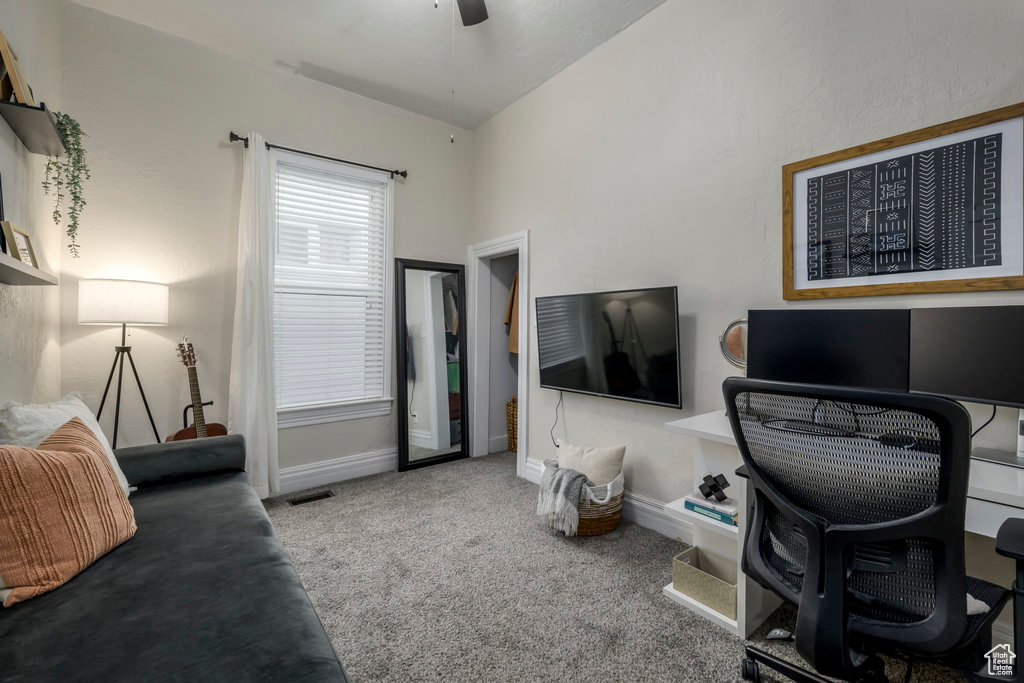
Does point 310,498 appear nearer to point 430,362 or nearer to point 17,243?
point 430,362

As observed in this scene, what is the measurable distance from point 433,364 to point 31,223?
2.54 metres

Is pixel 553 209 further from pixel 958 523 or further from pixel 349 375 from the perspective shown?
pixel 958 523

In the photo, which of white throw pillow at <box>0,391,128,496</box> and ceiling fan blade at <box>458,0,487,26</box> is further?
ceiling fan blade at <box>458,0,487,26</box>

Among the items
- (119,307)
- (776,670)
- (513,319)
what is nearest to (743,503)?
(776,670)

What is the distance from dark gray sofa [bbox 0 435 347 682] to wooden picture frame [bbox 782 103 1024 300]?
227cm

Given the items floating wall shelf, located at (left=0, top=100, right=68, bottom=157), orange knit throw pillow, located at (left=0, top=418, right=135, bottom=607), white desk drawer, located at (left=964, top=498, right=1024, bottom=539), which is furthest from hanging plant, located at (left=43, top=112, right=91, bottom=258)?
white desk drawer, located at (left=964, top=498, right=1024, bottom=539)

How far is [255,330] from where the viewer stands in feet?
10.1

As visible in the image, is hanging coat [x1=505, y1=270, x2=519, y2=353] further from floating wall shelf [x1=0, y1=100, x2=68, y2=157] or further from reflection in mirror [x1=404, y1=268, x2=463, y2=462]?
floating wall shelf [x1=0, y1=100, x2=68, y2=157]

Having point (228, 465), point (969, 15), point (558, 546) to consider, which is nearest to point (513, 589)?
point (558, 546)

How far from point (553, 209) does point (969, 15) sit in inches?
86.7

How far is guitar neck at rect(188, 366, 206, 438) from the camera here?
8.77 feet

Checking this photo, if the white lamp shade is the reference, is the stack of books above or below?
below

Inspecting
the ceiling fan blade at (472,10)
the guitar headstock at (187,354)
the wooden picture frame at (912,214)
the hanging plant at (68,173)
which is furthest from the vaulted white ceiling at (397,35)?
the guitar headstock at (187,354)

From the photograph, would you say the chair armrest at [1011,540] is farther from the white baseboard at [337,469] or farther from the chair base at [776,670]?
the white baseboard at [337,469]
